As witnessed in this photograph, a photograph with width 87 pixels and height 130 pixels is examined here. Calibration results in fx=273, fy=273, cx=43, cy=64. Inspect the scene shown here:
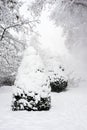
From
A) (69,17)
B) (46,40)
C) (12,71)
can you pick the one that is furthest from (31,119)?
(46,40)

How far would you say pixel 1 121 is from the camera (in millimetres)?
7602

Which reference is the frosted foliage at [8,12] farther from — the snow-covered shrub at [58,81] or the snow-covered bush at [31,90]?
the snow-covered shrub at [58,81]

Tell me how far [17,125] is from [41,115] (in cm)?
125

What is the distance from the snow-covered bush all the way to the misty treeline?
3.83 metres

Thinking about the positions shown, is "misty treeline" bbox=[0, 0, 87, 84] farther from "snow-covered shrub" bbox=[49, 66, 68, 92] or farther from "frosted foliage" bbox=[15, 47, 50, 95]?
"frosted foliage" bbox=[15, 47, 50, 95]

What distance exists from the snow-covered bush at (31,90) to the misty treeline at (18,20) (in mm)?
3827

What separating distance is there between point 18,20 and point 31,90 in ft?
17.5

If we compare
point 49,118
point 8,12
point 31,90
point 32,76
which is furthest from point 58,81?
point 49,118

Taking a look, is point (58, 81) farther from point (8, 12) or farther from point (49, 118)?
point (49, 118)

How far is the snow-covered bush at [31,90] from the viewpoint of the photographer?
8.73 metres

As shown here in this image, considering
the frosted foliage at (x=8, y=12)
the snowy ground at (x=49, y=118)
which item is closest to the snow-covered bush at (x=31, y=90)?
the snowy ground at (x=49, y=118)

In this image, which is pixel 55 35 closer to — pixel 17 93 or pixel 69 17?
pixel 69 17

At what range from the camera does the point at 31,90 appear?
345 inches

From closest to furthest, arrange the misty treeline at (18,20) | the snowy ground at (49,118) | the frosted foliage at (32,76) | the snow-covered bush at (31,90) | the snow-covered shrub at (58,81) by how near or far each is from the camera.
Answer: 1. the snowy ground at (49,118)
2. the snow-covered bush at (31,90)
3. the frosted foliage at (32,76)
4. the misty treeline at (18,20)
5. the snow-covered shrub at (58,81)
